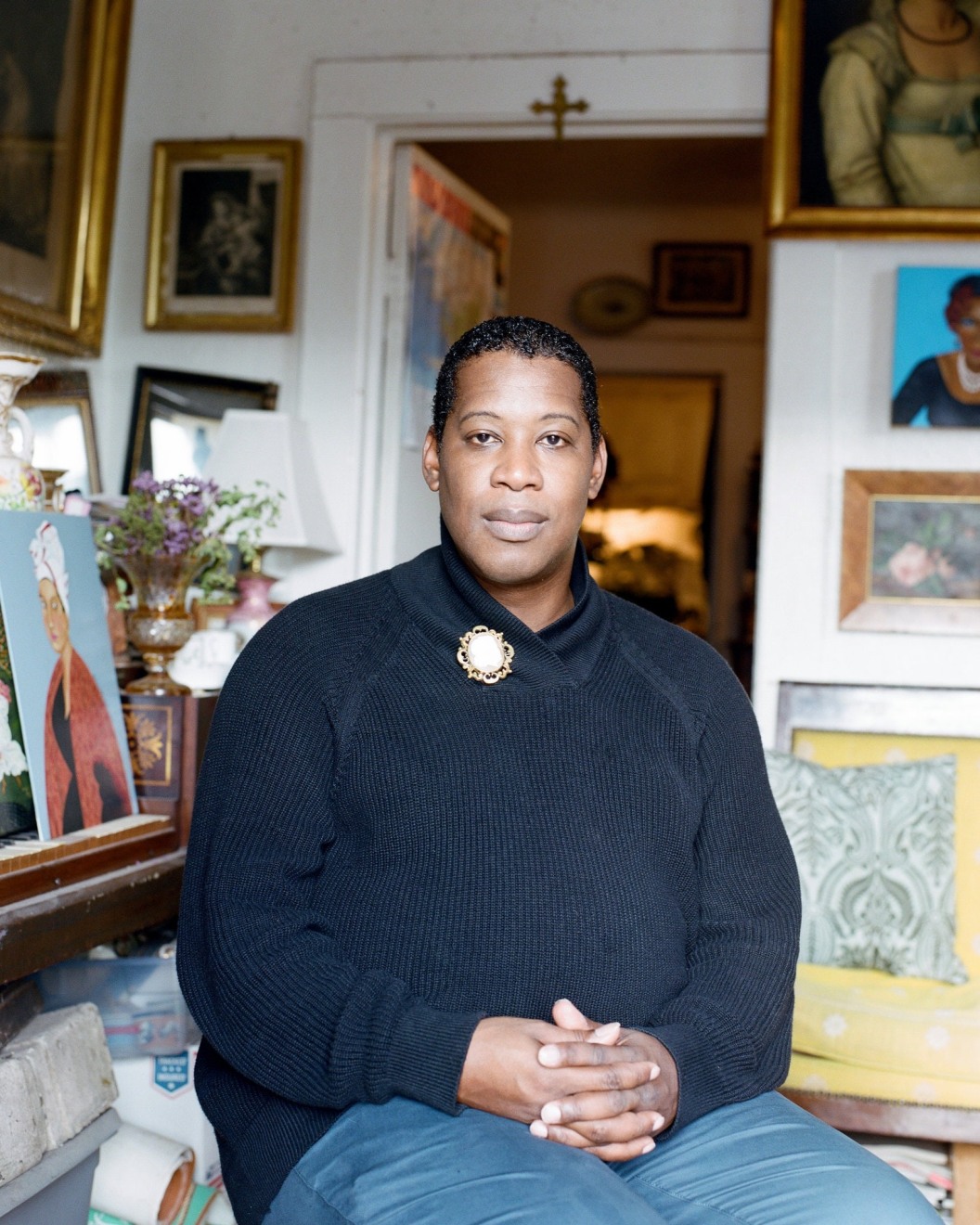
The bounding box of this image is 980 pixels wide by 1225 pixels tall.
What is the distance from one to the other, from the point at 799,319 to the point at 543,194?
3.25 meters

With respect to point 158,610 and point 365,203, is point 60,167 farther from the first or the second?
point 158,610

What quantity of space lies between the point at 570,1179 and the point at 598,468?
2.92ft

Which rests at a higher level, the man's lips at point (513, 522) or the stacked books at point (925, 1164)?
the man's lips at point (513, 522)

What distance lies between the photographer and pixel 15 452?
2.11 m

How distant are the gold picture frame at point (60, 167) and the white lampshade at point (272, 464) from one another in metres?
0.41

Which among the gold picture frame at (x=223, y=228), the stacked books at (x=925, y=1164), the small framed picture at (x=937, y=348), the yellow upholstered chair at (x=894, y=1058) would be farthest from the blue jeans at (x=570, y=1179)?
the gold picture frame at (x=223, y=228)

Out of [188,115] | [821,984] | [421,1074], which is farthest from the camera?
[188,115]

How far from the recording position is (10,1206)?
170cm

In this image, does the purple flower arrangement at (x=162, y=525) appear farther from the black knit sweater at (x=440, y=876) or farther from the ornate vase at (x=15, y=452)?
the black knit sweater at (x=440, y=876)

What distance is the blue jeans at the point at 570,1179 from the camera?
4.17 ft

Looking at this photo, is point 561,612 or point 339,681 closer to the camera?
point 339,681

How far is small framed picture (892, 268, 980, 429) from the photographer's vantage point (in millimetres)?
3400

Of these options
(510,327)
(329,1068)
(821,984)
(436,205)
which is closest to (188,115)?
(436,205)

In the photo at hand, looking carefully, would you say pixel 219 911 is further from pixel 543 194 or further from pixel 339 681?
pixel 543 194
